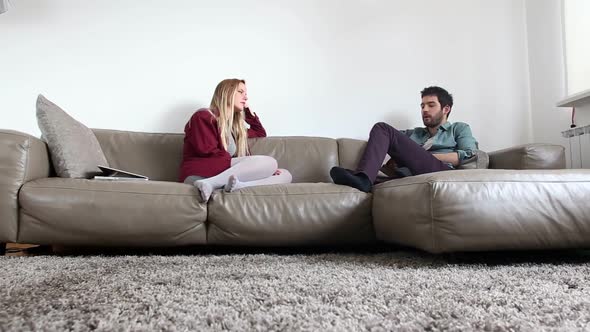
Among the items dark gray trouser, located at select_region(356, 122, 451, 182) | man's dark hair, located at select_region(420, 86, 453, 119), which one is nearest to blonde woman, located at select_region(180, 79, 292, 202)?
dark gray trouser, located at select_region(356, 122, 451, 182)

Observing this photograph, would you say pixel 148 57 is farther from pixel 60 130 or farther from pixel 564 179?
pixel 564 179

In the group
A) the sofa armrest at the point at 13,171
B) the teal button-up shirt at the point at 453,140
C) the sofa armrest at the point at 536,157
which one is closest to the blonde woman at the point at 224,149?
the sofa armrest at the point at 13,171

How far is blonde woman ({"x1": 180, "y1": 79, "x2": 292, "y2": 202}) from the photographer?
201 cm

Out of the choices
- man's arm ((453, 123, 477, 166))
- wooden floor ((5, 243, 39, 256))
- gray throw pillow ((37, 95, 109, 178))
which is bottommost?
wooden floor ((5, 243, 39, 256))

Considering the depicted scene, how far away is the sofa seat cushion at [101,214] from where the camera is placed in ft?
5.35

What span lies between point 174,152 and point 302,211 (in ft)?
3.21

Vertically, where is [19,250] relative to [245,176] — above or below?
below

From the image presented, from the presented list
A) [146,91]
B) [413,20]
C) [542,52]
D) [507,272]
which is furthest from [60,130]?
[542,52]

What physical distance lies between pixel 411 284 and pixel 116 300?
2.21 ft

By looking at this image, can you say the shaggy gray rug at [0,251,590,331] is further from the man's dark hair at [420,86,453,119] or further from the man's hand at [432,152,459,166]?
the man's dark hair at [420,86,453,119]

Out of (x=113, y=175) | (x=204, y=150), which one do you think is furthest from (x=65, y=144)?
(x=204, y=150)

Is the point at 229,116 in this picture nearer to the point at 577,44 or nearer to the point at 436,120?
the point at 436,120

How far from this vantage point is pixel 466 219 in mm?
1308

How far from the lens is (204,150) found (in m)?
2.04
